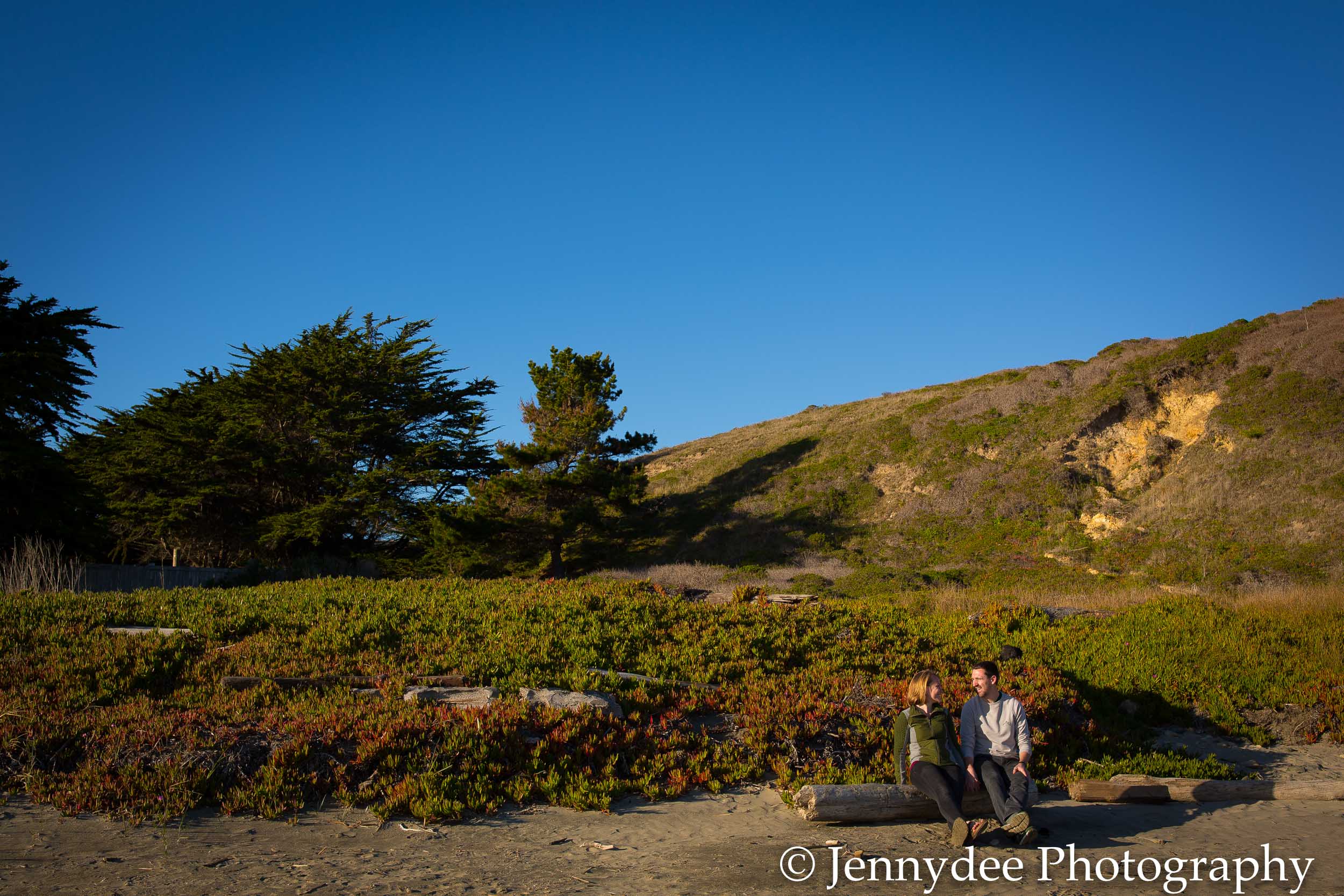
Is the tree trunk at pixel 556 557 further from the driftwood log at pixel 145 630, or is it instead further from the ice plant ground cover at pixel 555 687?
the driftwood log at pixel 145 630

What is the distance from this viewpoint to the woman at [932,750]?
22.1 feet

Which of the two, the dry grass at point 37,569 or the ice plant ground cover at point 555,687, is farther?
the dry grass at point 37,569

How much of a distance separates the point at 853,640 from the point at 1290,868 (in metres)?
7.43

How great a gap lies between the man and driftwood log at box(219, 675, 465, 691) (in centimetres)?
593

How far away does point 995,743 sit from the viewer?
7.12 m

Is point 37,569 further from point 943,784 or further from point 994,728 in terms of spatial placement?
point 994,728

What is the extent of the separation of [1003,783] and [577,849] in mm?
3719

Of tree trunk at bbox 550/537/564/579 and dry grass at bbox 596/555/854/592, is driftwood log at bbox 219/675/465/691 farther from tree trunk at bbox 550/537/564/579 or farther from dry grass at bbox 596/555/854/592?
tree trunk at bbox 550/537/564/579

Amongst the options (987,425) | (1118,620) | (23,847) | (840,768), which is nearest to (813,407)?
(987,425)

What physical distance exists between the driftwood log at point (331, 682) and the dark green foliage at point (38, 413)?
15.0 metres

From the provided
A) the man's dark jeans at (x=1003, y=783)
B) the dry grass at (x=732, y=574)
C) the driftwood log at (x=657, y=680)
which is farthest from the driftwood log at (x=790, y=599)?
the man's dark jeans at (x=1003, y=783)

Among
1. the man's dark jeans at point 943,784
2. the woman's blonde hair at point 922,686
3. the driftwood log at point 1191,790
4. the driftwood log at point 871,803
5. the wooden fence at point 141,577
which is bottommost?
the driftwood log at point 1191,790

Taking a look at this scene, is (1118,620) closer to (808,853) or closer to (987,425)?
(808,853)

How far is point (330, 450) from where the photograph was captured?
2980 cm
